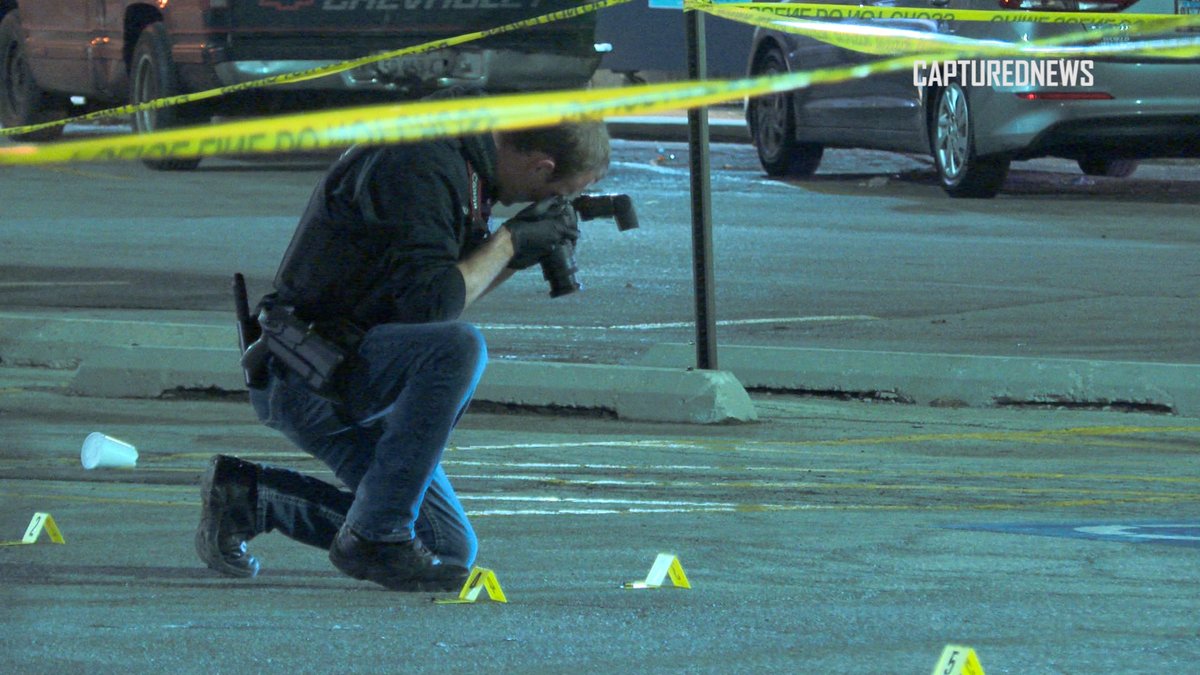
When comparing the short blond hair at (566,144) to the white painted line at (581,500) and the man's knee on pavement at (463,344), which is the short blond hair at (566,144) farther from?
the white painted line at (581,500)

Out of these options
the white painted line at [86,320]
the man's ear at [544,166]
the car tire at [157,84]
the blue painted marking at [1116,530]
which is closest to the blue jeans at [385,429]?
the man's ear at [544,166]

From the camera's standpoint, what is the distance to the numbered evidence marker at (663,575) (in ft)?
16.0

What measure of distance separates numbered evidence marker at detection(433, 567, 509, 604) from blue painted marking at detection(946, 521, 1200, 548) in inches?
56.9

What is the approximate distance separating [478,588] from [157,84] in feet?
42.4

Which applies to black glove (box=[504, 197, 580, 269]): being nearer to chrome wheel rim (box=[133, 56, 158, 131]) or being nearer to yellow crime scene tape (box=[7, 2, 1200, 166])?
yellow crime scene tape (box=[7, 2, 1200, 166])

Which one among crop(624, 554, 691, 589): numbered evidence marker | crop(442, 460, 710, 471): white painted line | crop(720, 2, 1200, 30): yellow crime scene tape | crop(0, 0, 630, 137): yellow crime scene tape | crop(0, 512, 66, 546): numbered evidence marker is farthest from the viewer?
crop(720, 2, 1200, 30): yellow crime scene tape

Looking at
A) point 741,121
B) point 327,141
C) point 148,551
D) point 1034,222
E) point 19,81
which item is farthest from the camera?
point 741,121

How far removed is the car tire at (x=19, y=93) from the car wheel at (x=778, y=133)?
264 inches

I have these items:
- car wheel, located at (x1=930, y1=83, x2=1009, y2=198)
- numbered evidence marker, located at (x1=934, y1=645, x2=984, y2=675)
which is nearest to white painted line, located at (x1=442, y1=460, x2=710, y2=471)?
numbered evidence marker, located at (x1=934, y1=645, x2=984, y2=675)

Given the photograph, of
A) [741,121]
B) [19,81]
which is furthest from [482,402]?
[741,121]

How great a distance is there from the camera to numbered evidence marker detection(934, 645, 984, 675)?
3.76m

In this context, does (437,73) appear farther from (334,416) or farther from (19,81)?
(334,416)

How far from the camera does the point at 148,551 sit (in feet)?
17.6

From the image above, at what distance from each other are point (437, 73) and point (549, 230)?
12246 millimetres
